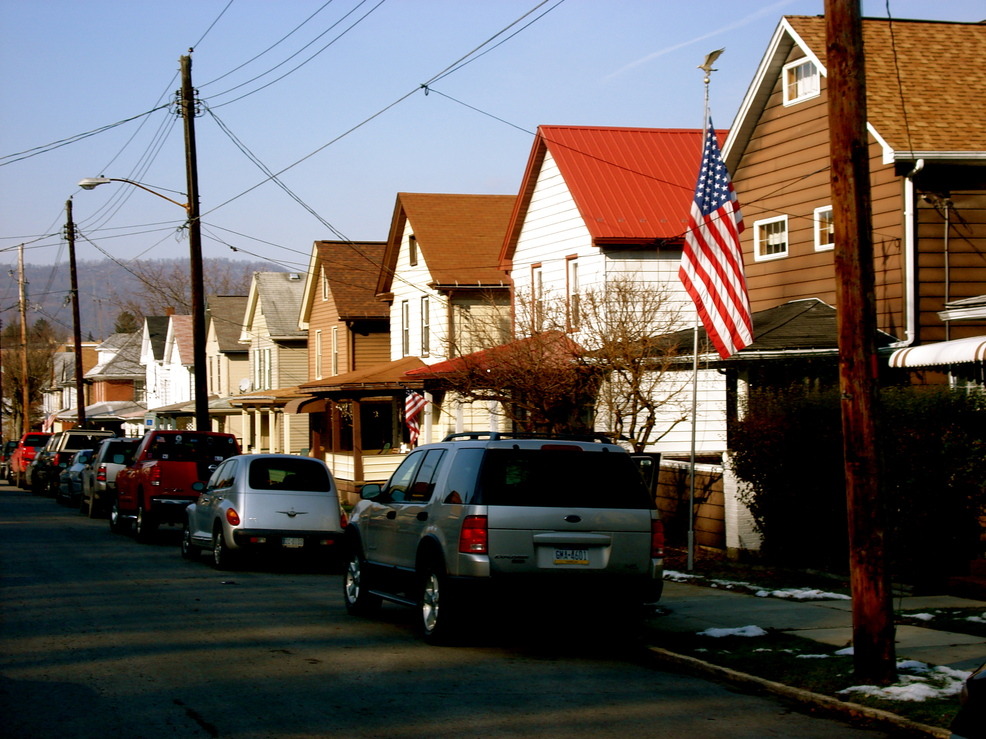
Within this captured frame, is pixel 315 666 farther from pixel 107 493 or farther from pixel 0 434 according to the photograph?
pixel 0 434

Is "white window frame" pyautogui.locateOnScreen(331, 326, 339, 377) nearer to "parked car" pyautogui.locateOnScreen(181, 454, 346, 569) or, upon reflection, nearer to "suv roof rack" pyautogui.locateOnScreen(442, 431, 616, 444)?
"parked car" pyautogui.locateOnScreen(181, 454, 346, 569)

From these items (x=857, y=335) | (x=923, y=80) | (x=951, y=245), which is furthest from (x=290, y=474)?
(x=923, y=80)

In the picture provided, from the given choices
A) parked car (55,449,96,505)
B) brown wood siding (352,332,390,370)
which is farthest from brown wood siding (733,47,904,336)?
brown wood siding (352,332,390,370)

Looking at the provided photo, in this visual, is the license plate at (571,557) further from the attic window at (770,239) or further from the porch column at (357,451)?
the porch column at (357,451)

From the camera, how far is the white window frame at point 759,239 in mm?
23016

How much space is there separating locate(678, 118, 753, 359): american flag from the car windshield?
6.05 m

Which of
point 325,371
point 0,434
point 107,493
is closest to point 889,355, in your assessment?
point 107,493

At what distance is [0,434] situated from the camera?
112 meters

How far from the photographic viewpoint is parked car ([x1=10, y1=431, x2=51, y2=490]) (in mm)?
50222

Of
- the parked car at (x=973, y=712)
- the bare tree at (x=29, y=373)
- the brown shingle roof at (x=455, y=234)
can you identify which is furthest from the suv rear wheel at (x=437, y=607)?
the bare tree at (x=29, y=373)

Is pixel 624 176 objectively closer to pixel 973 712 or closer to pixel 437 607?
pixel 437 607

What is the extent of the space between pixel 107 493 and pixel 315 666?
66.7 ft

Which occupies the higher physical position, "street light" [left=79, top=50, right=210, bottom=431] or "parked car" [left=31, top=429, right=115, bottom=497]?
"street light" [left=79, top=50, right=210, bottom=431]

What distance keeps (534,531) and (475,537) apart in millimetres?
517
